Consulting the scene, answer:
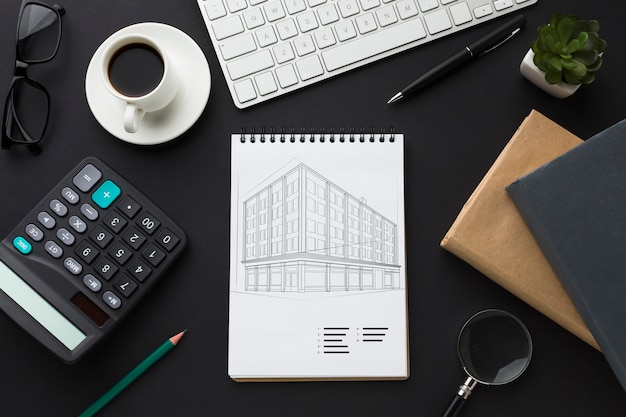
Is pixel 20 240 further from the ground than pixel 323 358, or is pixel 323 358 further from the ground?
pixel 323 358

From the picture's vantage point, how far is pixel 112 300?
2.56 ft

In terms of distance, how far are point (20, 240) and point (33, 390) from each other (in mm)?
180

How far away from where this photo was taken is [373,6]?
2.71 ft

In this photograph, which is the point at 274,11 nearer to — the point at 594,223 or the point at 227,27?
the point at 227,27

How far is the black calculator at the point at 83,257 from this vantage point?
0.77m

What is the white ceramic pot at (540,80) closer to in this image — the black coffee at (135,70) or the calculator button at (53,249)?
the black coffee at (135,70)

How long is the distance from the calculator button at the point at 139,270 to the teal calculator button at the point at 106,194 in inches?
3.0

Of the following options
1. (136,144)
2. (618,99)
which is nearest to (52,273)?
(136,144)

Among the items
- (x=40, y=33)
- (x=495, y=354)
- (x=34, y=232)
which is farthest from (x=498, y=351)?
(x=40, y=33)

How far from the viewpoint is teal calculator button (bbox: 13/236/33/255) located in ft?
2.56

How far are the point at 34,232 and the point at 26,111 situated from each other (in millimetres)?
158

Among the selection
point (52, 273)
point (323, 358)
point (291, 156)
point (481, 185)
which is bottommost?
point (52, 273)

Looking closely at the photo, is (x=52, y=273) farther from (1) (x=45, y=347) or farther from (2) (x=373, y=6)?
(2) (x=373, y=6)

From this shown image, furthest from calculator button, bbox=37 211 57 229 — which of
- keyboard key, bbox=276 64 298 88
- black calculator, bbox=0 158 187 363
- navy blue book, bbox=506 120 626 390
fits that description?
navy blue book, bbox=506 120 626 390
